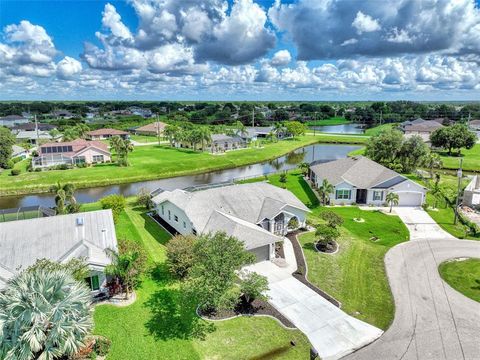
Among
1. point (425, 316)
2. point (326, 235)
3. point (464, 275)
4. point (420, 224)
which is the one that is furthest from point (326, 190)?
point (425, 316)

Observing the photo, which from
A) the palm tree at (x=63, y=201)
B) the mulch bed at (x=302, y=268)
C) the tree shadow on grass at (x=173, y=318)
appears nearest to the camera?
the tree shadow on grass at (x=173, y=318)

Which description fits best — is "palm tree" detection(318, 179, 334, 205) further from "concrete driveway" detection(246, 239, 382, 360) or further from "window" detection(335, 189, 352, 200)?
"concrete driveway" detection(246, 239, 382, 360)

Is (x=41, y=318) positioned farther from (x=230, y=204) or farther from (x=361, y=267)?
(x=361, y=267)

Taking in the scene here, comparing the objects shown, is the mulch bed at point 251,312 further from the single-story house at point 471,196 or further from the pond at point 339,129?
the pond at point 339,129

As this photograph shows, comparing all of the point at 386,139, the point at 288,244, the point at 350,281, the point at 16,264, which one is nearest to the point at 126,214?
the point at 16,264

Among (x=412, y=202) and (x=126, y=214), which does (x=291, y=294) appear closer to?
(x=126, y=214)

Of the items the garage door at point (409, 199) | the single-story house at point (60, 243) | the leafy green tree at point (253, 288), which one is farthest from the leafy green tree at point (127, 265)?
the garage door at point (409, 199)

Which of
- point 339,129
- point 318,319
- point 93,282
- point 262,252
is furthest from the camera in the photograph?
point 339,129
